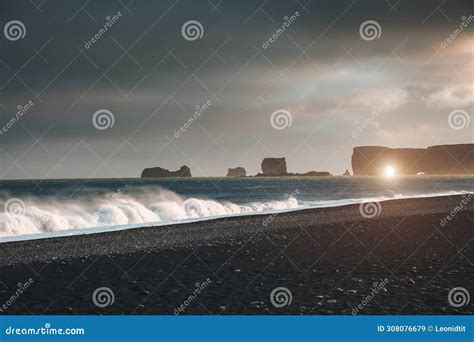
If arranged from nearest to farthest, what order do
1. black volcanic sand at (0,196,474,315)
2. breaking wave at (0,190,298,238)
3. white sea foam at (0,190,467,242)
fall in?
1. black volcanic sand at (0,196,474,315)
2. white sea foam at (0,190,467,242)
3. breaking wave at (0,190,298,238)

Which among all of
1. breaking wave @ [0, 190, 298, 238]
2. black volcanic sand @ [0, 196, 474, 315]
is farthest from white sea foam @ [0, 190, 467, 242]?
black volcanic sand @ [0, 196, 474, 315]

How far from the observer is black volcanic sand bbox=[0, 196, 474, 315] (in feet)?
35.1

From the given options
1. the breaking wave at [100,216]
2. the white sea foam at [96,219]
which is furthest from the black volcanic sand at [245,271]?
the breaking wave at [100,216]

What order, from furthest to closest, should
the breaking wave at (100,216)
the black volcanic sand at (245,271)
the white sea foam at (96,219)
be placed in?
the breaking wave at (100,216)
the white sea foam at (96,219)
the black volcanic sand at (245,271)

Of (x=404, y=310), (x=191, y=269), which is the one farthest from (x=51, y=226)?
(x=404, y=310)

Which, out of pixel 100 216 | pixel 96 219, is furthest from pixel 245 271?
pixel 100 216

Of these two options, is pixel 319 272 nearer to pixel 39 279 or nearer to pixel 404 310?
pixel 404 310

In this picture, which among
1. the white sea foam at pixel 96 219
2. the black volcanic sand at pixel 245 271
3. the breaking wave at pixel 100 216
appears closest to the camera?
the black volcanic sand at pixel 245 271

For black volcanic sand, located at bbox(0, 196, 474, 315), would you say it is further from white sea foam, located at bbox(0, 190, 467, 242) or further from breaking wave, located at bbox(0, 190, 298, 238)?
breaking wave, located at bbox(0, 190, 298, 238)

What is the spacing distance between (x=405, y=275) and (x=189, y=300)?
6.09 metres

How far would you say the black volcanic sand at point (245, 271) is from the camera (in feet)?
35.1

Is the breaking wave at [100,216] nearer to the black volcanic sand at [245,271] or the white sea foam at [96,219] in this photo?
the white sea foam at [96,219]

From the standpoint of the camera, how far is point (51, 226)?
32.1m

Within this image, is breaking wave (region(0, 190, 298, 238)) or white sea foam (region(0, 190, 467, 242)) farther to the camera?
breaking wave (region(0, 190, 298, 238))
